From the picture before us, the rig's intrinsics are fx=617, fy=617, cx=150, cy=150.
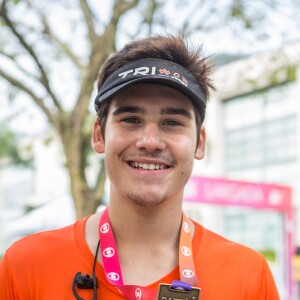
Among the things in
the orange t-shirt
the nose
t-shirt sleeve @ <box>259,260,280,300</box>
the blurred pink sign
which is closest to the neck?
the orange t-shirt

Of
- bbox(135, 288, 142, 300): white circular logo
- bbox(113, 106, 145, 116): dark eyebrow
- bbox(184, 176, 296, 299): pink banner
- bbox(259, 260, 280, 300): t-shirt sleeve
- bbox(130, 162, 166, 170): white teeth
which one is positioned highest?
bbox(184, 176, 296, 299): pink banner

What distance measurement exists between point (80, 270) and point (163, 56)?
76 cm

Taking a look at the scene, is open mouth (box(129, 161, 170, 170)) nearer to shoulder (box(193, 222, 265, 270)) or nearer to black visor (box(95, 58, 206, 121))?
black visor (box(95, 58, 206, 121))

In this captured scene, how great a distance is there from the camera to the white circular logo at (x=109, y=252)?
6.61 ft

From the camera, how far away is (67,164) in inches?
275

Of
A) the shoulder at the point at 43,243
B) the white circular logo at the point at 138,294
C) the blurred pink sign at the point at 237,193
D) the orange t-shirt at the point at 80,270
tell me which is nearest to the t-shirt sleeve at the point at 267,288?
the orange t-shirt at the point at 80,270

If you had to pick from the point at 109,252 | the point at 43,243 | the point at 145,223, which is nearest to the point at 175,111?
the point at 145,223

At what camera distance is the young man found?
1.95 m

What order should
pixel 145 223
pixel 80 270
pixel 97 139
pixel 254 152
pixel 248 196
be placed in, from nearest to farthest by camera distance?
pixel 80 270, pixel 145 223, pixel 97 139, pixel 248 196, pixel 254 152

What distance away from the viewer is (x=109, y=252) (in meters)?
2.02

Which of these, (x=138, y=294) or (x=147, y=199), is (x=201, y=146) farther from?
(x=138, y=294)

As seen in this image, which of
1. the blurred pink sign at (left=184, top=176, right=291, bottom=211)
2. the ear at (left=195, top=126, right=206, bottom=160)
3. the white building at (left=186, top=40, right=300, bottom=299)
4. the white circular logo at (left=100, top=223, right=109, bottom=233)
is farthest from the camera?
the white building at (left=186, top=40, right=300, bottom=299)

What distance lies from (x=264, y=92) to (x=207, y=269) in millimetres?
6928

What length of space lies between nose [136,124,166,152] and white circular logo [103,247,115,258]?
355mm
